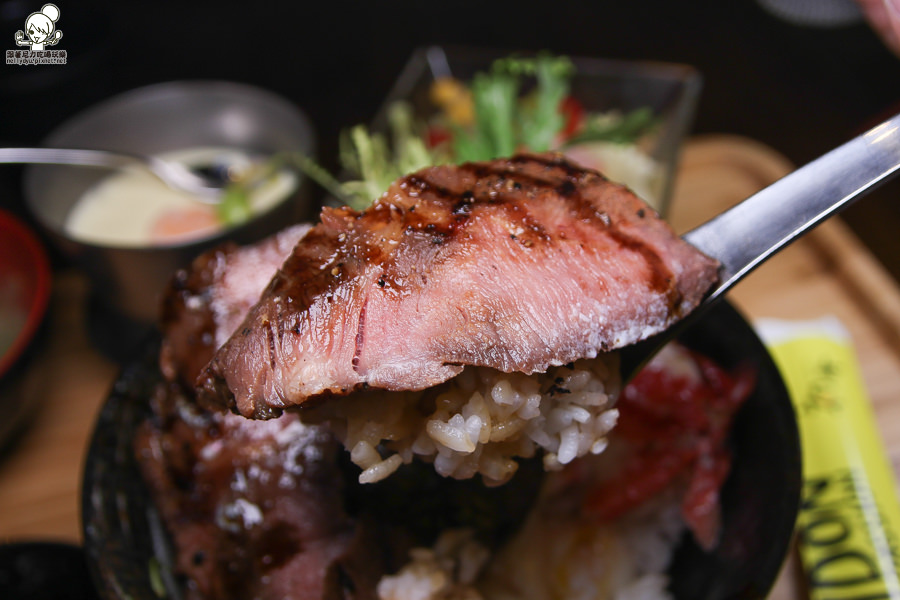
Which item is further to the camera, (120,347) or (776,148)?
(776,148)


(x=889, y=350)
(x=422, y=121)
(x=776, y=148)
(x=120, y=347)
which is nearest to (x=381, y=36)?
(x=422, y=121)

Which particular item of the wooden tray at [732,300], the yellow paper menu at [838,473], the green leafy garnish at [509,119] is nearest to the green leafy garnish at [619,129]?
the green leafy garnish at [509,119]

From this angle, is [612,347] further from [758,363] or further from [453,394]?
[758,363]

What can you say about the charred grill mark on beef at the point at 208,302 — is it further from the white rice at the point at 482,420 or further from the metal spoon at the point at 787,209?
the metal spoon at the point at 787,209

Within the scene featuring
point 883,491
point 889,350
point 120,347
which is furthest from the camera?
point 120,347

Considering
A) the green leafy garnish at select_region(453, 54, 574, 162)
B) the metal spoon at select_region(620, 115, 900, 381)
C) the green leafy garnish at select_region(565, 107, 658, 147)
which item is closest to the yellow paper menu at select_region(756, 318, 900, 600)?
the metal spoon at select_region(620, 115, 900, 381)

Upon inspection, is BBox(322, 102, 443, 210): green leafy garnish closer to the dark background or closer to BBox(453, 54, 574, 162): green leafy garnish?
BBox(453, 54, 574, 162): green leafy garnish
